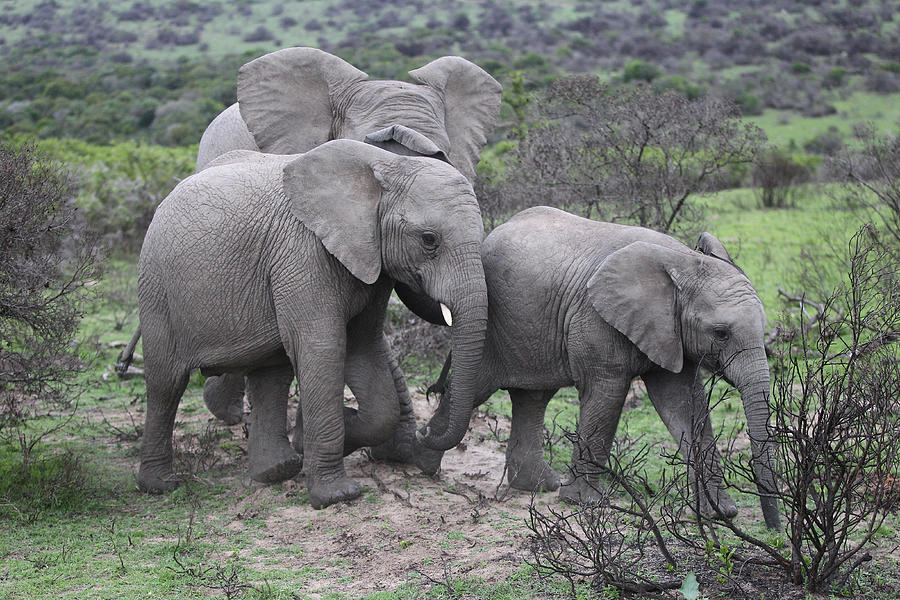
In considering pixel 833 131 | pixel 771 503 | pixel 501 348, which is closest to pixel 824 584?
pixel 771 503

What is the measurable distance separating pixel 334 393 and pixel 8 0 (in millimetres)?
30058

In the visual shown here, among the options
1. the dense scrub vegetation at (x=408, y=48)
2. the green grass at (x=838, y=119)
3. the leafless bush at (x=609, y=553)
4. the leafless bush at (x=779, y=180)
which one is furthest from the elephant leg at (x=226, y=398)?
the green grass at (x=838, y=119)

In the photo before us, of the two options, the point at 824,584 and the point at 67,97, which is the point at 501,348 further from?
the point at 67,97

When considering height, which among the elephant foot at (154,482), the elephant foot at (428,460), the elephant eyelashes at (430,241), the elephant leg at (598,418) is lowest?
the elephant foot at (154,482)

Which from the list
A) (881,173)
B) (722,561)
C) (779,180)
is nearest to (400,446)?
(722,561)

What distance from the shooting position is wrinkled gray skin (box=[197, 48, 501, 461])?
6992mm

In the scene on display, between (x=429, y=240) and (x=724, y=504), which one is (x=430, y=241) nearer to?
(x=429, y=240)

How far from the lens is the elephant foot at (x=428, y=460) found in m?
6.86

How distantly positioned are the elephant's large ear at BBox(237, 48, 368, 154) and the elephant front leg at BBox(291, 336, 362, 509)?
1.89 meters

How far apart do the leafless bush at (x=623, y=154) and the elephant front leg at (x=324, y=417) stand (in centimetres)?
466

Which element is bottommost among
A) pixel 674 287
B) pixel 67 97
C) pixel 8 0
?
pixel 67 97

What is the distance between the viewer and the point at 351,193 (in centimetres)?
611

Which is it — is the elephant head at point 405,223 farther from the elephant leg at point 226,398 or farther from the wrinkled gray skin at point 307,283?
the elephant leg at point 226,398

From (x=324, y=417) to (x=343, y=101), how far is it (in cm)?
237
